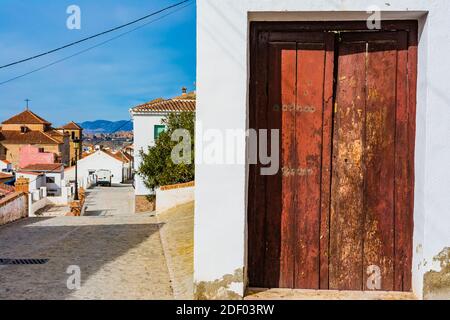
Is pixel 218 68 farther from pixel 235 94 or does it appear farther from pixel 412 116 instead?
pixel 412 116

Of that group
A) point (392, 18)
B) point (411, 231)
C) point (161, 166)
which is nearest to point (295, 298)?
point (411, 231)

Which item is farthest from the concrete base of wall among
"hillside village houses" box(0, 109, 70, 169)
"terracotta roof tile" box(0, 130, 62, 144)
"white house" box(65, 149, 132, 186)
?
"terracotta roof tile" box(0, 130, 62, 144)

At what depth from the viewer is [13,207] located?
12445 millimetres

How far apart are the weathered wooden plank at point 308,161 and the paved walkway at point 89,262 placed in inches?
54.1

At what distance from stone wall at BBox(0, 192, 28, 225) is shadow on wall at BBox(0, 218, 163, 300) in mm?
1357

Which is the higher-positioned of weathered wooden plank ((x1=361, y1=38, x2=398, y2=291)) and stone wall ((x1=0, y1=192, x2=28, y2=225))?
weathered wooden plank ((x1=361, y1=38, x2=398, y2=291))

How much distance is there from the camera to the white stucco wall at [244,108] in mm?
3795

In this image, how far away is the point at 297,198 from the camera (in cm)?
415

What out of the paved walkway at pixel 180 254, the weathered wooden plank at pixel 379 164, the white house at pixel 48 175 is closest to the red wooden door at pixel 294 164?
the weathered wooden plank at pixel 379 164

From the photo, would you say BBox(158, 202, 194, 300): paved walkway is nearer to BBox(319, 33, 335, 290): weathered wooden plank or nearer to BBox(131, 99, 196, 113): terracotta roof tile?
BBox(319, 33, 335, 290): weathered wooden plank

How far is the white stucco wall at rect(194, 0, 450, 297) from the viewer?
3795 mm

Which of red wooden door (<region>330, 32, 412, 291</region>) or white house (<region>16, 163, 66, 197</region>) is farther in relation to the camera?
white house (<region>16, 163, 66, 197</region>)
